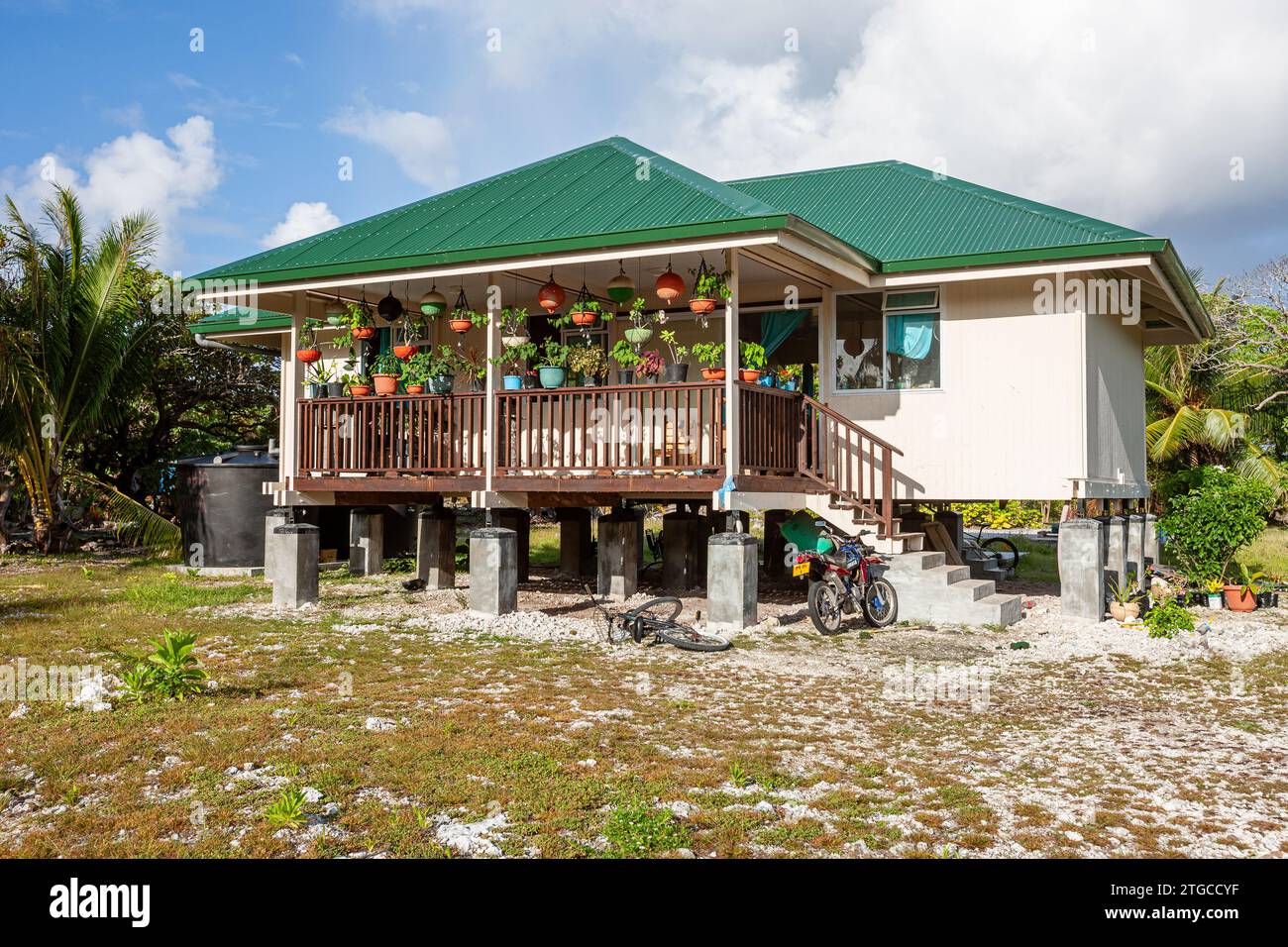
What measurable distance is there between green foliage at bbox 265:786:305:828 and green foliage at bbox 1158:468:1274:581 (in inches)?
501

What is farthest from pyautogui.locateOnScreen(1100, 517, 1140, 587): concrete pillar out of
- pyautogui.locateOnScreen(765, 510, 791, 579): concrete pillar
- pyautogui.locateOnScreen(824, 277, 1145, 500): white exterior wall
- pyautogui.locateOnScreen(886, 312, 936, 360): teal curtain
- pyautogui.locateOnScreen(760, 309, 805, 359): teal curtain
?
pyautogui.locateOnScreen(760, 309, 805, 359): teal curtain

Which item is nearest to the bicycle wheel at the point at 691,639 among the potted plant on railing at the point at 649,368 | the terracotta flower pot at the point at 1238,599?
the potted plant on railing at the point at 649,368

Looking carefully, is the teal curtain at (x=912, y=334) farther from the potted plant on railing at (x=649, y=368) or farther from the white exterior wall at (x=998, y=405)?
the potted plant on railing at (x=649, y=368)

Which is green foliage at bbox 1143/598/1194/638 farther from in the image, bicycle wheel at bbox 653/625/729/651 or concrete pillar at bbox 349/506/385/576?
concrete pillar at bbox 349/506/385/576

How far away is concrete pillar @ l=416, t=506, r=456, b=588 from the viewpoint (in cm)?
1495

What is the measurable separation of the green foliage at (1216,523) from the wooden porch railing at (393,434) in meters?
9.52

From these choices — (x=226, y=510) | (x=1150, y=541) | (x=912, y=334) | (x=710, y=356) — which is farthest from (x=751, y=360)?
(x=226, y=510)

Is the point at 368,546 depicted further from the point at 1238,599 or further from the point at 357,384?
the point at 1238,599

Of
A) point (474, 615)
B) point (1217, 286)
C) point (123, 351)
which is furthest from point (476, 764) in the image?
point (1217, 286)

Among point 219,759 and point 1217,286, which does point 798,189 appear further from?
point 1217,286

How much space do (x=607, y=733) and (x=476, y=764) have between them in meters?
1.03

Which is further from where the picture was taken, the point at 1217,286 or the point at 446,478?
the point at 1217,286
